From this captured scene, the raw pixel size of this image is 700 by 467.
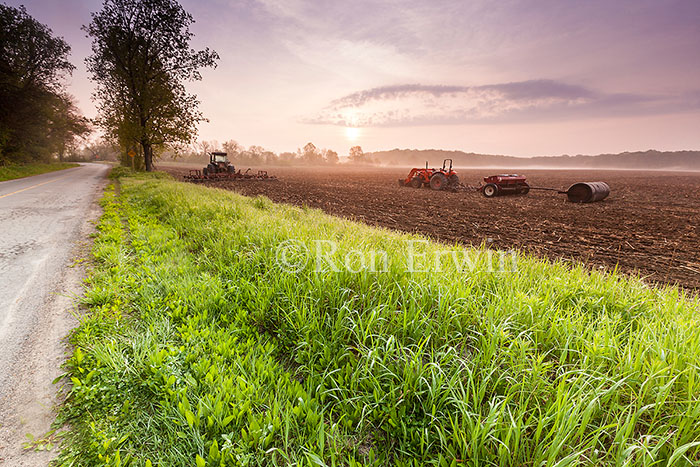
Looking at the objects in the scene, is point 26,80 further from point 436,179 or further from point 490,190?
point 490,190

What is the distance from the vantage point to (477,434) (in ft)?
4.55

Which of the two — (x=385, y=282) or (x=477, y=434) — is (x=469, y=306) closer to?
(x=385, y=282)

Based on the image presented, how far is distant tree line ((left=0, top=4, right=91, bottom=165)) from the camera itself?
71.0ft

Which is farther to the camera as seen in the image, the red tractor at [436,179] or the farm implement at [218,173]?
the farm implement at [218,173]

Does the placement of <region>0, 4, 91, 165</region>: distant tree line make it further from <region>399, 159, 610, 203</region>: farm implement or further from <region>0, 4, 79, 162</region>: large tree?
<region>399, 159, 610, 203</region>: farm implement

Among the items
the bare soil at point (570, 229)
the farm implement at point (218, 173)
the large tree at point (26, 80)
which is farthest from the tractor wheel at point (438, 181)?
the large tree at point (26, 80)

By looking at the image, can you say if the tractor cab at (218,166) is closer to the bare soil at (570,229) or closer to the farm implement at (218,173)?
the farm implement at (218,173)

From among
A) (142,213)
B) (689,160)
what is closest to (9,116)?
(142,213)

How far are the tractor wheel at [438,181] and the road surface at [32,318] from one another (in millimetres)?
18806

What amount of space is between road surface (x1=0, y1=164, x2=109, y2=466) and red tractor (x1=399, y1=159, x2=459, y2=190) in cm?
1864

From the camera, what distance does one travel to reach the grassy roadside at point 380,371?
1.47 m

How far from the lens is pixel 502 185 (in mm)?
16906

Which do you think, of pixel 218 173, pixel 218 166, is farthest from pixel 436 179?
pixel 218 166

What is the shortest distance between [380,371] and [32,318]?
378cm
